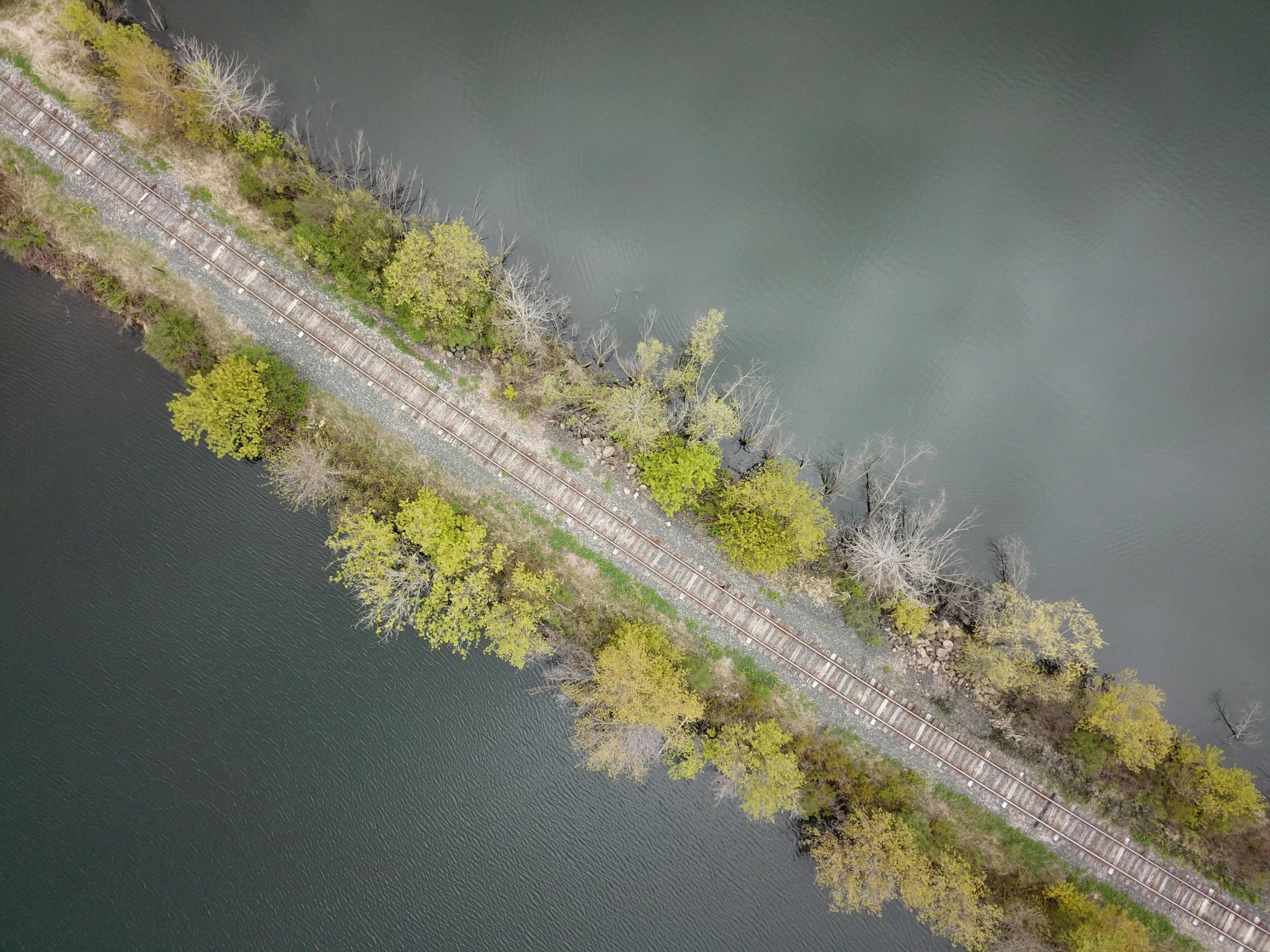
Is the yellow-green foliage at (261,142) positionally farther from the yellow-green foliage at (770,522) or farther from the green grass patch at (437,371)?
the yellow-green foliage at (770,522)

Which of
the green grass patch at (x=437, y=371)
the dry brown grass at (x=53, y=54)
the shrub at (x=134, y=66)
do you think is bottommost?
the green grass patch at (x=437, y=371)

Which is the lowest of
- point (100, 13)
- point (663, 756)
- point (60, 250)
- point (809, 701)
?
point (663, 756)

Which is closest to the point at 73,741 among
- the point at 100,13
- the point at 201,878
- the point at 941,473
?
the point at 201,878

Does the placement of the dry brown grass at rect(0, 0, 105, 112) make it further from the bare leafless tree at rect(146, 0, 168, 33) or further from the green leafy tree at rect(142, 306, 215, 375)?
the green leafy tree at rect(142, 306, 215, 375)

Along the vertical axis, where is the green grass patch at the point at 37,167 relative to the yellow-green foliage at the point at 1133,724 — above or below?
below

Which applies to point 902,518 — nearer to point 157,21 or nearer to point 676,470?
point 676,470

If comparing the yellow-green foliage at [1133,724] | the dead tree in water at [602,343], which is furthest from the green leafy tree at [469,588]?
the yellow-green foliage at [1133,724]

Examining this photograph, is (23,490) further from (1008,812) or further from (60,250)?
(1008,812)
